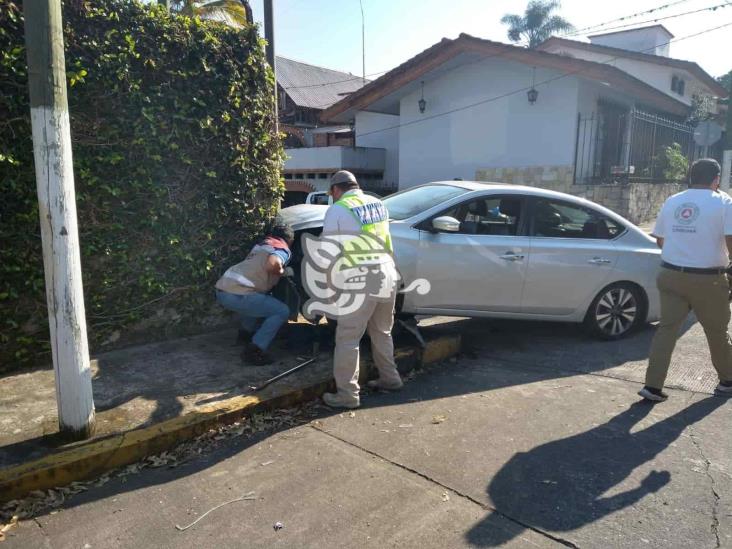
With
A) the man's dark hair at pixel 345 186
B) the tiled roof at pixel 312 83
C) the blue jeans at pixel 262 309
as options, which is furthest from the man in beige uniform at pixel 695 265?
the tiled roof at pixel 312 83

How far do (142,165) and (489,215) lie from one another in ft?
10.6

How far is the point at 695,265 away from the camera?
4168 millimetres

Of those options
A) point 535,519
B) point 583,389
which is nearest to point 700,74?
point 583,389

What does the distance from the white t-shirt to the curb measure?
113 inches

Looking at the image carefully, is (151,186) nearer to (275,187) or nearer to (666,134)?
(275,187)

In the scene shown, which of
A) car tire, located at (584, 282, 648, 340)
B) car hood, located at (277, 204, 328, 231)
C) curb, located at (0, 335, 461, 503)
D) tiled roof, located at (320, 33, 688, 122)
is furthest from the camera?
tiled roof, located at (320, 33, 688, 122)

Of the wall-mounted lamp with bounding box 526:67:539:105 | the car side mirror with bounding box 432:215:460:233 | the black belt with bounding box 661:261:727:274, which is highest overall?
the wall-mounted lamp with bounding box 526:67:539:105

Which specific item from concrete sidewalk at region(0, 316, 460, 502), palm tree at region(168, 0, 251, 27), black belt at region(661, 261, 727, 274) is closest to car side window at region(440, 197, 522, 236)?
concrete sidewalk at region(0, 316, 460, 502)

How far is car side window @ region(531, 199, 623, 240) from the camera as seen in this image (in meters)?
5.65

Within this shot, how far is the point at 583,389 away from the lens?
4.64 metres

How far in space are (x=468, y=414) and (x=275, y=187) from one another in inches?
119

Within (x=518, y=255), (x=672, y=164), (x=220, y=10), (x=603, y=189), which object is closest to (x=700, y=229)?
(x=518, y=255)

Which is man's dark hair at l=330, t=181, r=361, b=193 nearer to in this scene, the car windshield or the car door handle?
the car windshield

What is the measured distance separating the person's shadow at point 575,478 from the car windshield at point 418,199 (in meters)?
2.55
